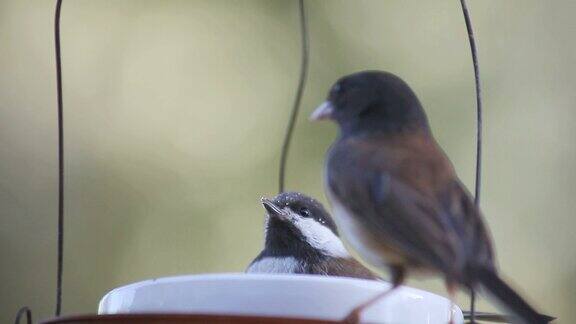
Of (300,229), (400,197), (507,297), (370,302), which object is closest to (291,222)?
(300,229)

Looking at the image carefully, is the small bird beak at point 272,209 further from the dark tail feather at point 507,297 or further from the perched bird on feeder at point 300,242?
the dark tail feather at point 507,297

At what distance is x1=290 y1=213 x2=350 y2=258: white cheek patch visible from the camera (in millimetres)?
3248

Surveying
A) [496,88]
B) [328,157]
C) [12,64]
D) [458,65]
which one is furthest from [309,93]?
[328,157]

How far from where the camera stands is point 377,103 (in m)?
2.17

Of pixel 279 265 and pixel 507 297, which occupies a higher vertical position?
pixel 507 297

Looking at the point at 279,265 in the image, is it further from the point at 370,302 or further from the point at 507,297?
the point at 507,297

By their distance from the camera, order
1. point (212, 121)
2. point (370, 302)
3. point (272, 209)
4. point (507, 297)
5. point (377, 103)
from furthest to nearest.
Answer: point (212, 121) → point (272, 209) → point (377, 103) → point (370, 302) → point (507, 297)

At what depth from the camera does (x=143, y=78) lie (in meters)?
5.72

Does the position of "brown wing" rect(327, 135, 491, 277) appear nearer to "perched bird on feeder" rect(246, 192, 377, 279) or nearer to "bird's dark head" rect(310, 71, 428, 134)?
"bird's dark head" rect(310, 71, 428, 134)

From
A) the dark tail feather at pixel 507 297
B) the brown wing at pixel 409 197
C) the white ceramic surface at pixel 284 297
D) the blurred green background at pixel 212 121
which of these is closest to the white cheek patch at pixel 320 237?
the white ceramic surface at pixel 284 297

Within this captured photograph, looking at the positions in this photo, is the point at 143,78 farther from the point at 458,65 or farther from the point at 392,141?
the point at 392,141

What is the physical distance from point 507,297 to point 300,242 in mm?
1448

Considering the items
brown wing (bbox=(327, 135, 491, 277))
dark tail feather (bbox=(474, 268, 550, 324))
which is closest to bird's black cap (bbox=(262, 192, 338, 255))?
brown wing (bbox=(327, 135, 491, 277))

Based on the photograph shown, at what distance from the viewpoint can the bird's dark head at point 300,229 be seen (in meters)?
3.25
